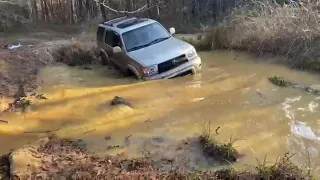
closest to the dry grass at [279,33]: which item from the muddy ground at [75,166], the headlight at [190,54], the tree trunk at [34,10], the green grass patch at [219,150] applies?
the headlight at [190,54]

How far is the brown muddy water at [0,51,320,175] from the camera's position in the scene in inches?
312

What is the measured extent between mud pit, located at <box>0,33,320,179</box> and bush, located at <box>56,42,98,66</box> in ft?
5.77

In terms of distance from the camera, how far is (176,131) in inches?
340

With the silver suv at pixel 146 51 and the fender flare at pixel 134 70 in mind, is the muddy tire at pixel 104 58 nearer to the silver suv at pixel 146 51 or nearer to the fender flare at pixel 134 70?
the silver suv at pixel 146 51

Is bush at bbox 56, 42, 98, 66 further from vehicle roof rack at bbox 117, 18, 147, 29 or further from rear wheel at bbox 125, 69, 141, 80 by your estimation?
rear wheel at bbox 125, 69, 141, 80

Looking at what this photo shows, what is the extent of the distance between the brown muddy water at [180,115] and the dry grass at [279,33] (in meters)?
0.76

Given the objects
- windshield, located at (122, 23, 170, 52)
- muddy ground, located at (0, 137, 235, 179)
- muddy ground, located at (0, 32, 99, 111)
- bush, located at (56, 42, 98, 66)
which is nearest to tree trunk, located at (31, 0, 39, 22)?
muddy ground, located at (0, 32, 99, 111)

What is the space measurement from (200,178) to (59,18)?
16888 millimetres

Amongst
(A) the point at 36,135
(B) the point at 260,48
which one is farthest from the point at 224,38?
(A) the point at 36,135

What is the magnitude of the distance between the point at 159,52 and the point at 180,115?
2.45m

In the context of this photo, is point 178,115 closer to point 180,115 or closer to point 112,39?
point 180,115

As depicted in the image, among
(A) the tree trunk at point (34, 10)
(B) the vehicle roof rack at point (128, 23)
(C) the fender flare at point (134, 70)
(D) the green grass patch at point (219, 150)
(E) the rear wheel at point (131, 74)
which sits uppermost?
(B) the vehicle roof rack at point (128, 23)

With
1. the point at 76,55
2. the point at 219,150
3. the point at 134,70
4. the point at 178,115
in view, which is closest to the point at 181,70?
the point at 134,70

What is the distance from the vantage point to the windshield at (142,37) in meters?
11.9
